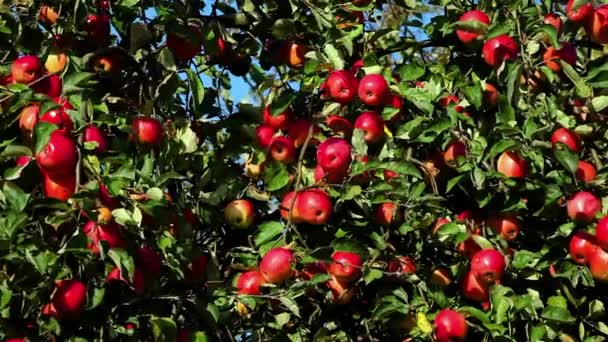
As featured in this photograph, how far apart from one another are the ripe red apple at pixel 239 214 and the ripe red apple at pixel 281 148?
0.43 feet

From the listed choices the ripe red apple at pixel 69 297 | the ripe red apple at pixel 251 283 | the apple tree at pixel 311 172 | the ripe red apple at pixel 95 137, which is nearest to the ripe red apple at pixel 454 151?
the apple tree at pixel 311 172

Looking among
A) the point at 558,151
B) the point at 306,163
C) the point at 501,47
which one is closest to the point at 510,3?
the point at 501,47

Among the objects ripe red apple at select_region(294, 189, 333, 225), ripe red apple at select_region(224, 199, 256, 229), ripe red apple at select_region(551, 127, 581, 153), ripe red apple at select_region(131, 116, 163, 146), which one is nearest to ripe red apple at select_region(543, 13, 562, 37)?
ripe red apple at select_region(551, 127, 581, 153)

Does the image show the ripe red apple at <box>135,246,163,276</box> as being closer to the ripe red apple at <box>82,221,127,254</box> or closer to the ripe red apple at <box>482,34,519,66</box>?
the ripe red apple at <box>82,221,127,254</box>

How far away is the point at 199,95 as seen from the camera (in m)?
2.14

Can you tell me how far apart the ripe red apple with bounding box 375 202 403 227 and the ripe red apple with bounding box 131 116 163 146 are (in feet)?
1.71

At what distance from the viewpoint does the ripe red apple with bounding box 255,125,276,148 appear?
7.38 ft

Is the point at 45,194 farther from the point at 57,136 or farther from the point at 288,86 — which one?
the point at 288,86

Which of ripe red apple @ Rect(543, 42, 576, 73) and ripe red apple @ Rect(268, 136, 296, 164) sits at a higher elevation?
ripe red apple @ Rect(543, 42, 576, 73)

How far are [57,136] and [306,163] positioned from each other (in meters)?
0.64

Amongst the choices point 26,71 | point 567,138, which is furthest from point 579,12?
point 26,71

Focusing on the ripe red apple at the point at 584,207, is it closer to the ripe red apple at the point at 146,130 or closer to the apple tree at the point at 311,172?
the apple tree at the point at 311,172

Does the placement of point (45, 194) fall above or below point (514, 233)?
above

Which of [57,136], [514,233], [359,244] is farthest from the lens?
[514,233]
